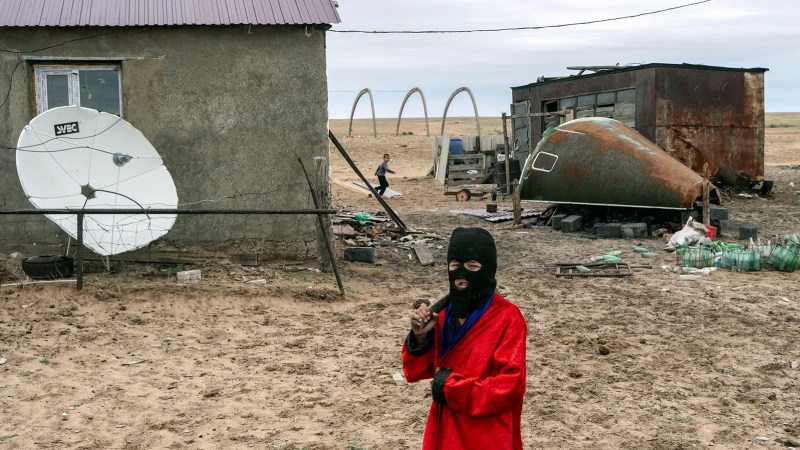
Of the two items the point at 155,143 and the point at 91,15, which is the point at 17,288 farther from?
the point at 91,15

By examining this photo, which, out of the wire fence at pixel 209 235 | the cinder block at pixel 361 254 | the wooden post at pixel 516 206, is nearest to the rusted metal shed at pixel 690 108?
the wooden post at pixel 516 206

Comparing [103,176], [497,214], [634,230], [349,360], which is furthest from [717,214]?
[103,176]

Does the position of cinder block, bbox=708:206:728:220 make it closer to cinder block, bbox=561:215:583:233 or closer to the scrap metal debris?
cinder block, bbox=561:215:583:233

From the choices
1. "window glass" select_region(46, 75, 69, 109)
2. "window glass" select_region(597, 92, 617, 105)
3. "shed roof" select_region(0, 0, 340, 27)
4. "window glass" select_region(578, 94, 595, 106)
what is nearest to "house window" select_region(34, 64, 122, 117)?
"window glass" select_region(46, 75, 69, 109)

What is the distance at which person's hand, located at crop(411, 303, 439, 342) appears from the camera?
3055 mm

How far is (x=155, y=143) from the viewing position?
34.3 feet

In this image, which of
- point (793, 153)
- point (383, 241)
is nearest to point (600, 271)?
point (383, 241)

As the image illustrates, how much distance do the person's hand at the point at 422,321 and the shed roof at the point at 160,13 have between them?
7.84 metres

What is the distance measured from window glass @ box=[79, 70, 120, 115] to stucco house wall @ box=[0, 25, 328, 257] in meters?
0.16

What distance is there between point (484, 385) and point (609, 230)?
38.7 ft

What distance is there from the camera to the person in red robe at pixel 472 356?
2938mm

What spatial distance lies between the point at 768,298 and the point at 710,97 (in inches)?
454

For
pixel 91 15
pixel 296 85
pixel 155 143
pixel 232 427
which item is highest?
pixel 91 15

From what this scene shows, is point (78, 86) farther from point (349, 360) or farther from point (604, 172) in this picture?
point (604, 172)
